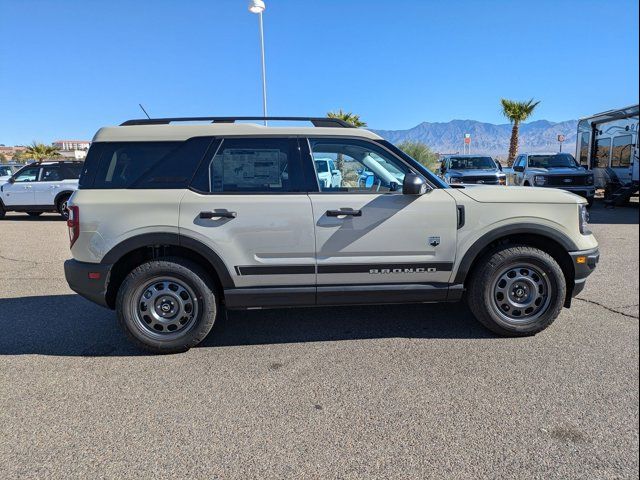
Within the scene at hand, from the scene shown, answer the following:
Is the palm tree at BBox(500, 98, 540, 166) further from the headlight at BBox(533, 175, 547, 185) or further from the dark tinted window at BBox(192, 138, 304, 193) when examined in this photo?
the dark tinted window at BBox(192, 138, 304, 193)

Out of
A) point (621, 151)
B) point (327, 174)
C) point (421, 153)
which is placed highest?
point (421, 153)

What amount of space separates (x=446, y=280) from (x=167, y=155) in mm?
2690

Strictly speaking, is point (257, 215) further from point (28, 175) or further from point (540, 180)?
point (540, 180)

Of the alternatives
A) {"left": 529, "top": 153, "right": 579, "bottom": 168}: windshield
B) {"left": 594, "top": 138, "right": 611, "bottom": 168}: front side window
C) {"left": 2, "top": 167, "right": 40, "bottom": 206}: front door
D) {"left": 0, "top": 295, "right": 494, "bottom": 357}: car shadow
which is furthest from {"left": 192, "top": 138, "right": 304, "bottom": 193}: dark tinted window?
{"left": 594, "top": 138, "right": 611, "bottom": 168}: front side window

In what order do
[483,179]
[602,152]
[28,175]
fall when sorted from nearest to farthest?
1. [28,175]
2. [483,179]
3. [602,152]

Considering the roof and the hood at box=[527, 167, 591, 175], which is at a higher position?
the roof

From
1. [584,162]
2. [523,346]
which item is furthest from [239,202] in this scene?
[584,162]

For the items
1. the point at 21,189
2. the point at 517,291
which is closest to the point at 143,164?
the point at 517,291

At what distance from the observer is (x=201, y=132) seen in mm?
3850

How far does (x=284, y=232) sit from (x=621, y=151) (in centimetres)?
1567

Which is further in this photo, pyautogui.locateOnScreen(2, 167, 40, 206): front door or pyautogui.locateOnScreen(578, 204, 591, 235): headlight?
pyautogui.locateOnScreen(2, 167, 40, 206): front door

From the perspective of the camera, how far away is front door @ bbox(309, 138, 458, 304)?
3.75 m

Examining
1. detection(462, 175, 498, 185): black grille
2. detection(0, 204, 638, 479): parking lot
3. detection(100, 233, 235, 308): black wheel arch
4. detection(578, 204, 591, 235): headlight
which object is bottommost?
detection(0, 204, 638, 479): parking lot

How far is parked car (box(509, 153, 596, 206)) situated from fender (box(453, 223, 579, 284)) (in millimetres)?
11934
